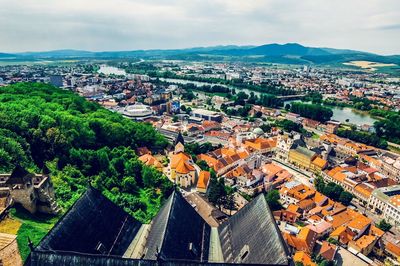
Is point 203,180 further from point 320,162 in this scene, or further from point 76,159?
point 320,162

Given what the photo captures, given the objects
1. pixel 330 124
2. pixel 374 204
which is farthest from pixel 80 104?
pixel 330 124

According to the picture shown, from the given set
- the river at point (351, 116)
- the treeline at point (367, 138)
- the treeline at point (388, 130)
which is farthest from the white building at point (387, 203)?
the river at point (351, 116)

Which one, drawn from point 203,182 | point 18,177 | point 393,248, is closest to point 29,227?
point 18,177

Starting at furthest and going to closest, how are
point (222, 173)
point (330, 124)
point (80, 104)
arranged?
point (330, 124) → point (80, 104) → point (222, 173)

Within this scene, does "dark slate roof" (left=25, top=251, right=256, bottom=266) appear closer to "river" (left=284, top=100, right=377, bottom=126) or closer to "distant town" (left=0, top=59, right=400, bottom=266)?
"distant town" (left=0, top=59, right=400, bottom=266)

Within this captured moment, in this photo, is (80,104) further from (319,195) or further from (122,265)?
(122,265)

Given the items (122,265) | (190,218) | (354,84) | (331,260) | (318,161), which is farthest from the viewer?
(354,84)
